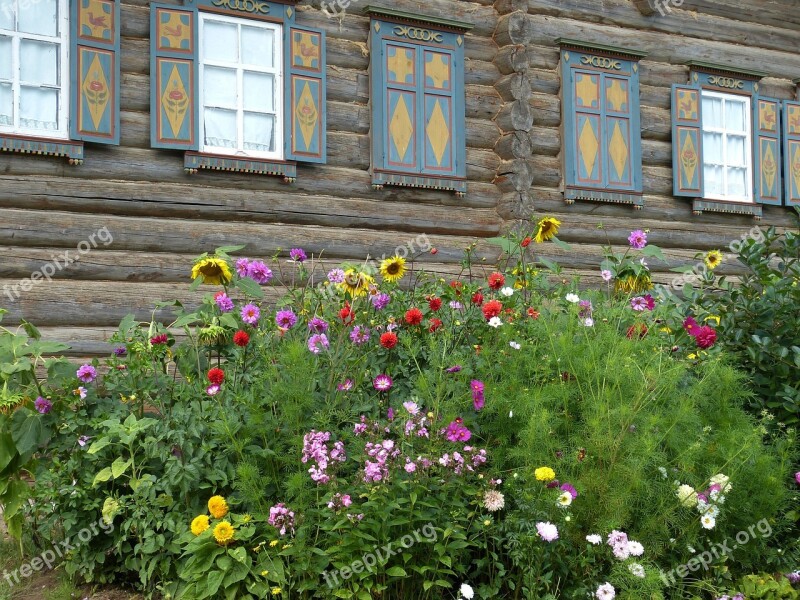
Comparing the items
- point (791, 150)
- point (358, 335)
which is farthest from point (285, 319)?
point (791, 150)

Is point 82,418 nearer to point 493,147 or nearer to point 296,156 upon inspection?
point 296,156

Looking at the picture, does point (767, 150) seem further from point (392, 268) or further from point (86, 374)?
point (86, 374)

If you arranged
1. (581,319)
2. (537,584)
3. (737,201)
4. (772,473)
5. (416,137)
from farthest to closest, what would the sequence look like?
(737,201) < (416,137) < (581,319) < (772,473) < (537,584)

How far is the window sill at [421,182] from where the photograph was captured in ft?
26.1

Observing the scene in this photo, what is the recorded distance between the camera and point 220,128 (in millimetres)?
7391

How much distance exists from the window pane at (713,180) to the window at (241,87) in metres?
5.00

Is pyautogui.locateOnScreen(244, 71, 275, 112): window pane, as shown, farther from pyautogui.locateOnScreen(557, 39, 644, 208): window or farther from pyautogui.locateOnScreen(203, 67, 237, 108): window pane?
pyautogui.locateOnScreen(557, 39, 644, 208): window

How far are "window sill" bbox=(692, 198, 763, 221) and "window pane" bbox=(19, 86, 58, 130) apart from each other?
6.49 meters

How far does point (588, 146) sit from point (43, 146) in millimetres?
5120

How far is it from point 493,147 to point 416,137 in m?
0.90

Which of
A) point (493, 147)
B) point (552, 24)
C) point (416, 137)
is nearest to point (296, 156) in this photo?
point (416, 137)

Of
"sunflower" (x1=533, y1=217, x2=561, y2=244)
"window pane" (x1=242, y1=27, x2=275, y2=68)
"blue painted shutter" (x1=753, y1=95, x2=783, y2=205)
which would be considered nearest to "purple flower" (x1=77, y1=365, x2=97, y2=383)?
"sunflower" (x1=533, y1=217, x2=561, y2=244)

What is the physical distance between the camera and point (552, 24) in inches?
356

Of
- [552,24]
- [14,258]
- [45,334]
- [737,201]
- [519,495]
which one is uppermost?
[552,24]
